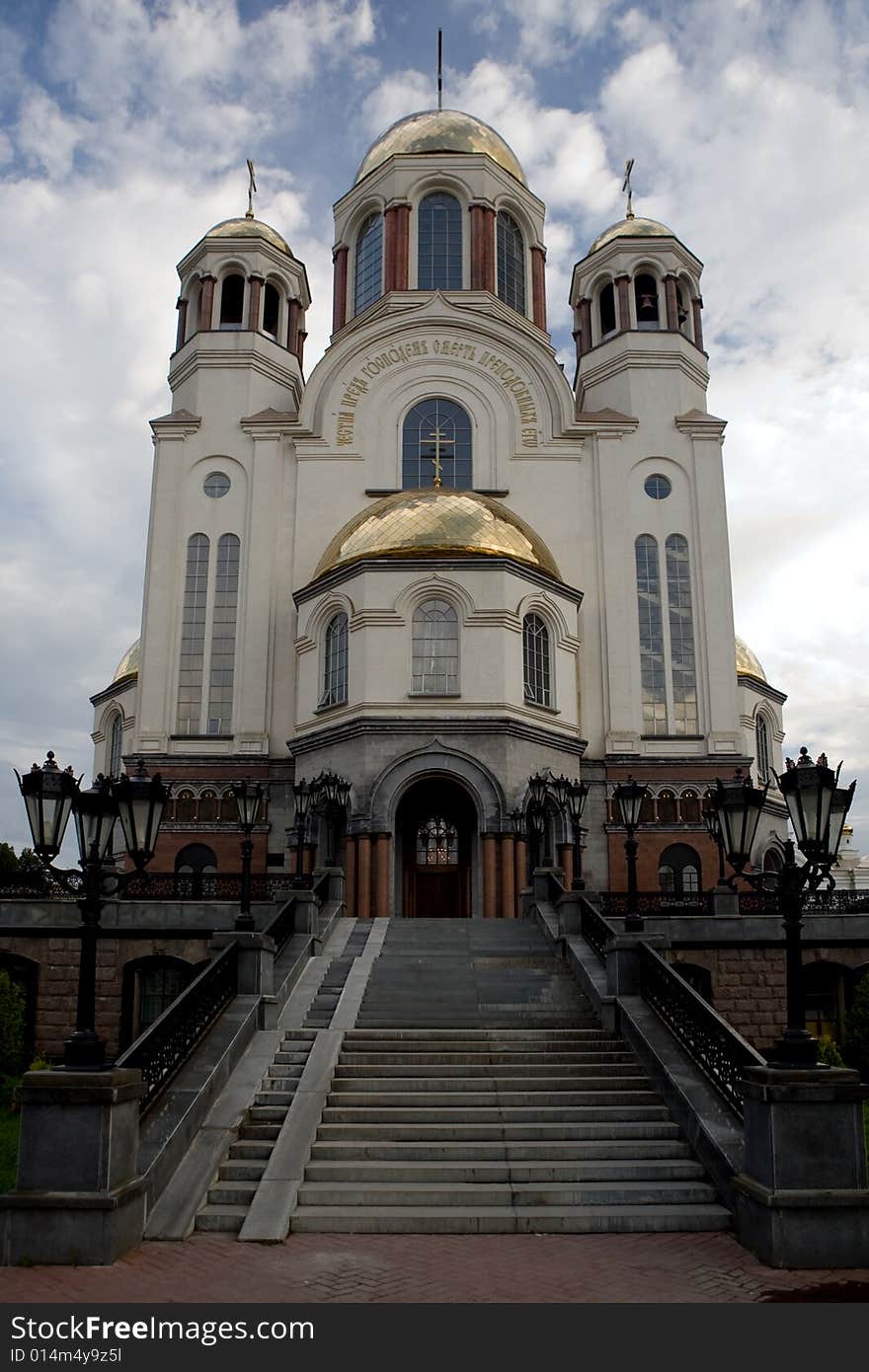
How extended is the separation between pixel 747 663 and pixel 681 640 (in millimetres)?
9139

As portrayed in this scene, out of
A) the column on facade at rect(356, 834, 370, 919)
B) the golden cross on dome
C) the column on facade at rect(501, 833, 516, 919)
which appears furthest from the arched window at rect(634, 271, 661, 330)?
the column on facade at rect(356, 834, 370, 919)

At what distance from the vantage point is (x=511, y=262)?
37344mm

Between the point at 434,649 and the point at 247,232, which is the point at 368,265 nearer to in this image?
the point at 247,232

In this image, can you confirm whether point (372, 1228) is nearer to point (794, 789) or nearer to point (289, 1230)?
point (289, 1230)

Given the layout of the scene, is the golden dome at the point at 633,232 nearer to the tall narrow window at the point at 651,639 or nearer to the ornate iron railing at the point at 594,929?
the tall narrow window at the point at 651,639

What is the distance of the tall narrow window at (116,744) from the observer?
3828 cm

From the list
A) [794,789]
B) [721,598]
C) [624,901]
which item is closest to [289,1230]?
[794,789]

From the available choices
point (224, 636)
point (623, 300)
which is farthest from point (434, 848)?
point (623, 300)

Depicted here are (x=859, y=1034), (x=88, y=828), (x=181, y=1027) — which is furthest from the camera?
(x=859, y=1034)

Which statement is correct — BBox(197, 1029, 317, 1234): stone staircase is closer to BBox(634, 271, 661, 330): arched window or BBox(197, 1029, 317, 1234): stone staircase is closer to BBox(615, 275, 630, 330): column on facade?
BBox(615, 275, 630, 330): column on facade

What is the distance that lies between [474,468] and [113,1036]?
19287 millimetres

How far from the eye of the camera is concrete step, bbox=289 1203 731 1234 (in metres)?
9.61

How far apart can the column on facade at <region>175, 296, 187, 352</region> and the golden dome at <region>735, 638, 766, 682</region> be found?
21.3 metres

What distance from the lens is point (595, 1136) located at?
11.4 metres
